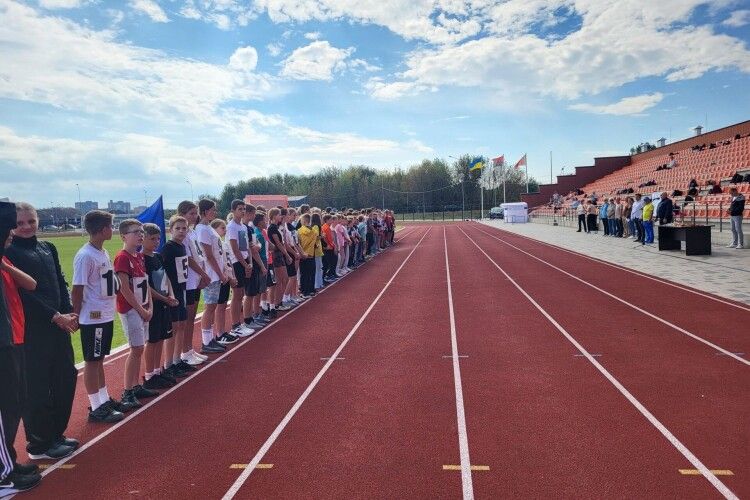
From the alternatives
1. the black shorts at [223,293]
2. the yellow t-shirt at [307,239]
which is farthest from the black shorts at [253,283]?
the yellow t-shirt at [307,239]

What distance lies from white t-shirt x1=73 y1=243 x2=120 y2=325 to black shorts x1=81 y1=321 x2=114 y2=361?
0.15 ft

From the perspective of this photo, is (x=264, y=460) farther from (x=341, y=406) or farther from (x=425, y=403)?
(x=425, y=403)

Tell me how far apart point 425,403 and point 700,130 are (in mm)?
51182

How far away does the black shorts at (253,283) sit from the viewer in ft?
25.2

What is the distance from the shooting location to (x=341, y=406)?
15.5 feet

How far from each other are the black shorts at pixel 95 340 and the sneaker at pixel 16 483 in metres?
1.08

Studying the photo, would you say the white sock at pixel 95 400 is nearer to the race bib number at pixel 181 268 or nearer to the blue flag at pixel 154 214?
the race bib number at pixel 181 268

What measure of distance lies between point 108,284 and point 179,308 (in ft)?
4.10

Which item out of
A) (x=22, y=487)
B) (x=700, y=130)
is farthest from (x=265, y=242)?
(x=700, y=130)

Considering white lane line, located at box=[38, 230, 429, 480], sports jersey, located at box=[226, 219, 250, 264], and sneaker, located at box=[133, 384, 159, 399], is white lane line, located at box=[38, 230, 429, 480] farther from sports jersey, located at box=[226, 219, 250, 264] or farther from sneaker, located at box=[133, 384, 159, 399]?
sports jersey, located at box=[226, 219, 250, 264]

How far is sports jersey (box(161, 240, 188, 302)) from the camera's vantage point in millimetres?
5496

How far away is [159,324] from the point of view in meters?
5.13

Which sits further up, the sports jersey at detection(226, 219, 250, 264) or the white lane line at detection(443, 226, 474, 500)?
the sports jersey at detection(226, 219, 250, 264)

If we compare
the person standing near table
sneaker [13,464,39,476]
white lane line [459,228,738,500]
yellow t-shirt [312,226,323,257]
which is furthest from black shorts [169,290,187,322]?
the person standing near table
